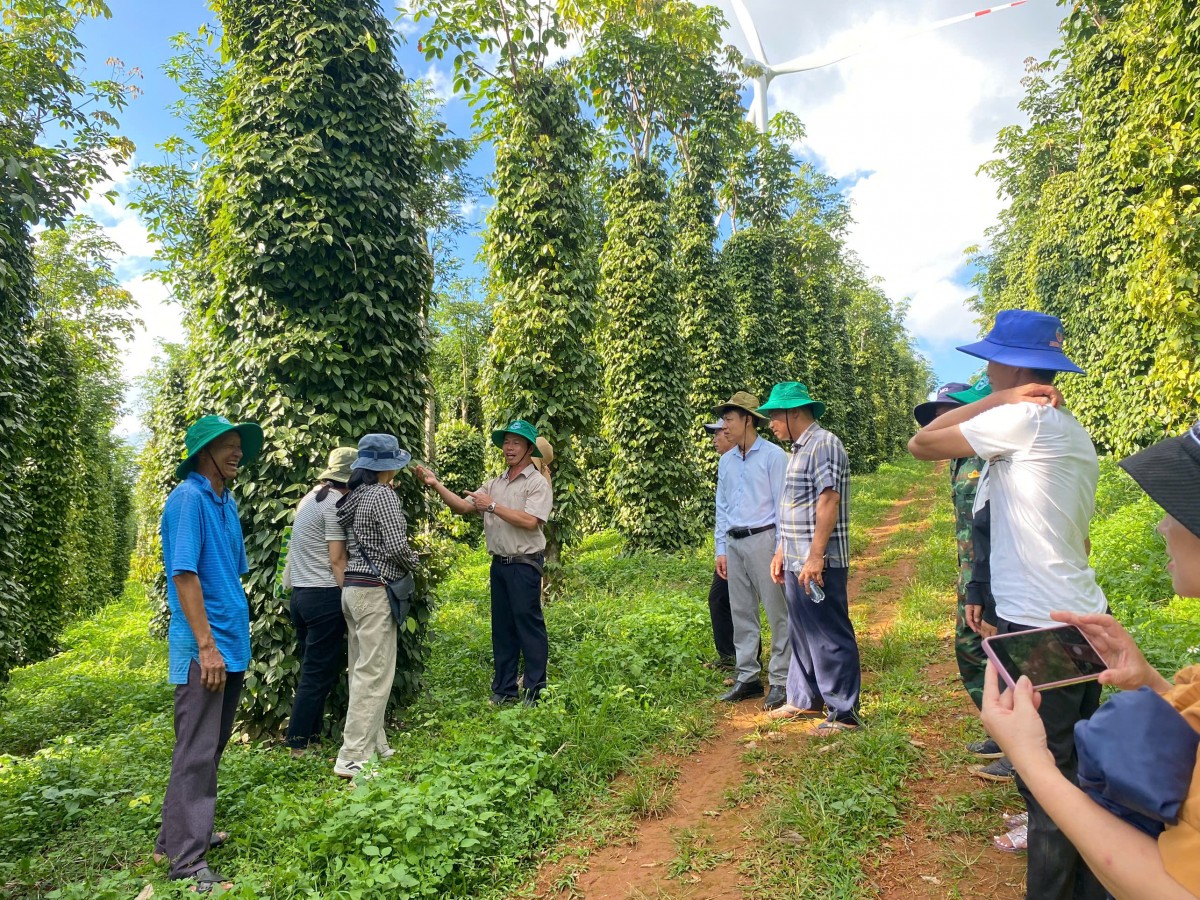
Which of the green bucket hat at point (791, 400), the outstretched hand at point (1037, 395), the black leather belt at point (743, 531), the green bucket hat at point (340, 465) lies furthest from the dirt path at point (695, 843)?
the green bucket hat at point (340, 465)

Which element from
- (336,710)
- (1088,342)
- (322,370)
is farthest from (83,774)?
(1088,342)

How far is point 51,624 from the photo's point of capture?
12391mm

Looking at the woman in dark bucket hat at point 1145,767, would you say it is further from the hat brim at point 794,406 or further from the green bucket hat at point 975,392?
the hat brim at point 794,406

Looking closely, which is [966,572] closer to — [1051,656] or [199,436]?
[1051,656]

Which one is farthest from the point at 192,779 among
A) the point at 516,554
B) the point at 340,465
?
the point at 516,554

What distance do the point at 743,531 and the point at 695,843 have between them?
8.48ft

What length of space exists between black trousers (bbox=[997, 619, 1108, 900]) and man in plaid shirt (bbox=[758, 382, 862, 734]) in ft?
6.32

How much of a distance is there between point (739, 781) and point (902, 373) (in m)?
55.9

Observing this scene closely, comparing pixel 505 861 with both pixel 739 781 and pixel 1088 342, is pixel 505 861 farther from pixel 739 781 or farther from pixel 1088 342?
pixel 1088 342

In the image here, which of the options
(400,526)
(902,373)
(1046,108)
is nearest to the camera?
(400,526)

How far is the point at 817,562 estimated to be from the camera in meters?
4.50

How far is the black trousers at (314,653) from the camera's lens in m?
4.75

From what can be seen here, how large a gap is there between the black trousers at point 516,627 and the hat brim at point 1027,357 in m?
3.72

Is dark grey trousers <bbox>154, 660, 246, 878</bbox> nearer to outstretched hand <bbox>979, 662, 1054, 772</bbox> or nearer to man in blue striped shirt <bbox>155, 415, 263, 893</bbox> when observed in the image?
man in blue striped shirt <bbox>155, 415, 263, 893</bbox>
